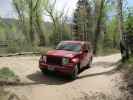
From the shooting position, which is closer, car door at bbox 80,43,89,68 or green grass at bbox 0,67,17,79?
green grass at bbox 0,67,17,79

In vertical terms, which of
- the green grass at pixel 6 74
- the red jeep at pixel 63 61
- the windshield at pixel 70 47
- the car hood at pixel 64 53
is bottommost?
the green grass at pixel 6 74

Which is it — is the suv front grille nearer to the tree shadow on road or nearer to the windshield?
the tree shadow on road

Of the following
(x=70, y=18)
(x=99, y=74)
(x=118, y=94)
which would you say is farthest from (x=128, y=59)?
(x=70, y=18)

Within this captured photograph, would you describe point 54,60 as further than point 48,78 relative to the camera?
No

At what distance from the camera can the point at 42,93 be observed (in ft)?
37.4

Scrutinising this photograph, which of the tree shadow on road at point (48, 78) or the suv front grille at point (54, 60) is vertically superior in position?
the suv front grille at point (54, 60)

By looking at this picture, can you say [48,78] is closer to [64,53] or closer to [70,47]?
[64,53]

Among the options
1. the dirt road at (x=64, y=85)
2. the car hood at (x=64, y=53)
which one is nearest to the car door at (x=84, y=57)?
the dirt road at (x=64, y=85)

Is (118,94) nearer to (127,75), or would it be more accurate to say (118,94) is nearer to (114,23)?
(127,75)

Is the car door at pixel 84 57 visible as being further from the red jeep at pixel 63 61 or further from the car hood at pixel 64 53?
the car hood at pixel 64 53

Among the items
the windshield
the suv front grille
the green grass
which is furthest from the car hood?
the green grass

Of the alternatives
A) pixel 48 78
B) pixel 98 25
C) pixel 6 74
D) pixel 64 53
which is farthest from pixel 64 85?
pixel 98 25

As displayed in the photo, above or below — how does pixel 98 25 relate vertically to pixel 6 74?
above

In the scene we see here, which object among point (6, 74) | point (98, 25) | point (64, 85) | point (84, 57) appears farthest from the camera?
point (98, 25)
